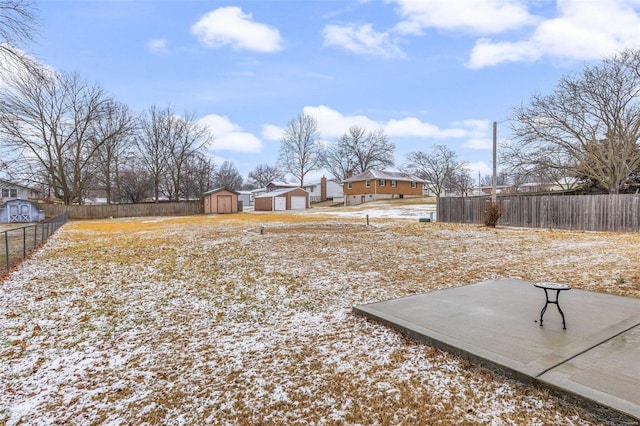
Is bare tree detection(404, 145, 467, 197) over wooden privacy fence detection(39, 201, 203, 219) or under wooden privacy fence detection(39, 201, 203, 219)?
over

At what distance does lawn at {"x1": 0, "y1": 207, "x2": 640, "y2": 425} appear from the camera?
2.51 metres

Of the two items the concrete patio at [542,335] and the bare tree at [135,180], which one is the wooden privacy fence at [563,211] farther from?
the bare tree at [135,180]

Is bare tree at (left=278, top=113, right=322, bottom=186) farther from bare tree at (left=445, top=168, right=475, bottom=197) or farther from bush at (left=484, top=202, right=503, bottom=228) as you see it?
bush at (left=484, top=202, right=503, bottom=228)

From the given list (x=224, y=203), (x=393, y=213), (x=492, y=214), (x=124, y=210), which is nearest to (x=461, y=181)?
(x=393, y=213)

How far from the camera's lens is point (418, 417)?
237cm

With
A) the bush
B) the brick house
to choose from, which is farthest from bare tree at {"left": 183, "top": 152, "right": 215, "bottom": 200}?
the bush

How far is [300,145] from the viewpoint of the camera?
6038 cm

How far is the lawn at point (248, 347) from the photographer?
8.24 ft

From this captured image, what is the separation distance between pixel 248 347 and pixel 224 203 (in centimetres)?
3579

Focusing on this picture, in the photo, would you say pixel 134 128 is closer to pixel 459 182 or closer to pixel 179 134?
pixel 179 134

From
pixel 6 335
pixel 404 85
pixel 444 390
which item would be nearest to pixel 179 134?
pixel 404 85

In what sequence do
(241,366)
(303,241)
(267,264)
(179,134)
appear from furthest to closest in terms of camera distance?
(179,134)
(303,241)
(267,264)
(241,366)

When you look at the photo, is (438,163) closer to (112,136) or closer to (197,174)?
(197,174)

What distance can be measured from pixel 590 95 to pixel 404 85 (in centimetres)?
1190
